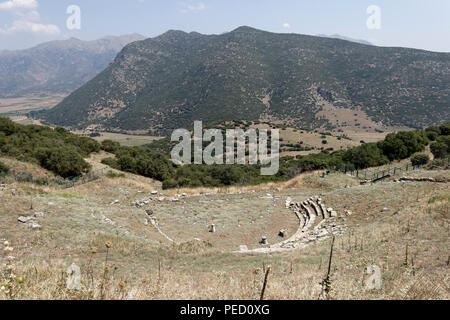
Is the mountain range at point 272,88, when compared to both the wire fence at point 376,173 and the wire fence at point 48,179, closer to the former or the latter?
the wire fence at point 376,173

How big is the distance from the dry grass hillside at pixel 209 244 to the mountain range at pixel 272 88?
98747mm

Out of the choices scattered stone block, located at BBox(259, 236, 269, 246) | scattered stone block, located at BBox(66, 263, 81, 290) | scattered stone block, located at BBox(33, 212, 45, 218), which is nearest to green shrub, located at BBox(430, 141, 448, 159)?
scattered stone block, located at BBox(259, 236, 269, 246)

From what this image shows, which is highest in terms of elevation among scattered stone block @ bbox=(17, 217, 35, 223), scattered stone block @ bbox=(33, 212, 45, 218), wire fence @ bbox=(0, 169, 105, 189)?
scattered stone block @ bbox=(17, 217, 35, 223)

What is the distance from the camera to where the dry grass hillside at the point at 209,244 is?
14.6 feet

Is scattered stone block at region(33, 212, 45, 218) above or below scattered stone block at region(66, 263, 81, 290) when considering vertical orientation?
below

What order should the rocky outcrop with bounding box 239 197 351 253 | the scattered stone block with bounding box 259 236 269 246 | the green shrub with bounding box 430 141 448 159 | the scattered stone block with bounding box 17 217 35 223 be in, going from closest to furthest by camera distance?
1. the scattered stone block with bounding box 17 217 35 223
2. the rocky outcrop with bounding box 239 197 351 253
3. the scattered stone block with bounding box 259 236 269 246
4. the green shrub with bounding box 430 141 448 159

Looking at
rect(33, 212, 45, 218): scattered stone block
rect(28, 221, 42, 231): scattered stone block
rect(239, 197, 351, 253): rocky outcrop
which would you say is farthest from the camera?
rect(239, 197, 351, 253): rocky outcrop

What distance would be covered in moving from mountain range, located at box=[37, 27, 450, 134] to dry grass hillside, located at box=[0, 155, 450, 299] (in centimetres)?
9875

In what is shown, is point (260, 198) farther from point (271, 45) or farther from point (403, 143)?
point (271, 45)

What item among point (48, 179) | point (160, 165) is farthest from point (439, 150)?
point (48, 179)

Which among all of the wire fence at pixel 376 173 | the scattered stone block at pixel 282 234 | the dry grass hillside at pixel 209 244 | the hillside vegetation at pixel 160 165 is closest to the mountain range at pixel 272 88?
the hillside vegetation at pixel 160 165

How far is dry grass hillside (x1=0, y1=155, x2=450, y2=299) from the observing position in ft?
14.6

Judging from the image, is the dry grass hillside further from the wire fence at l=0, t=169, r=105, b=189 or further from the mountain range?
the mountain range
